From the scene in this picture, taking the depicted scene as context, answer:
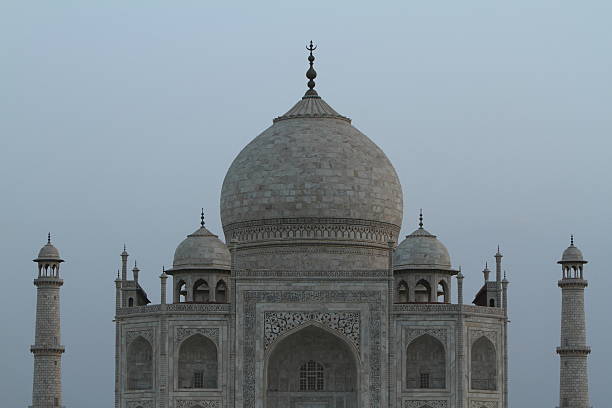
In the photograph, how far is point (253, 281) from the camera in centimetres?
3784

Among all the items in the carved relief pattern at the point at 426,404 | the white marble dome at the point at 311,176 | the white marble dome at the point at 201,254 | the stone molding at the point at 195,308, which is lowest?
the carved relief pattern at the point at 426,404

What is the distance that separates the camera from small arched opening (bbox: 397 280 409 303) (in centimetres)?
3962

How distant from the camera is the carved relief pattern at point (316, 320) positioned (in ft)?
123

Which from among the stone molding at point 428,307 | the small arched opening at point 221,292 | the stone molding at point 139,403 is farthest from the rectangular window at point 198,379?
the stone molding at point 428,307

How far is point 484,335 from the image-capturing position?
38.3 metres

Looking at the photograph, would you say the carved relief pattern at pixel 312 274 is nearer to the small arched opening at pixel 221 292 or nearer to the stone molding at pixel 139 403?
the small arched opening at pixel 221 292

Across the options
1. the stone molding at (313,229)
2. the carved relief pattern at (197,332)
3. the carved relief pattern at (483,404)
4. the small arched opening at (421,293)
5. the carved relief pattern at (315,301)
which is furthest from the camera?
the small arched opening at (421,293)

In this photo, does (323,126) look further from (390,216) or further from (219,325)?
(219,325)

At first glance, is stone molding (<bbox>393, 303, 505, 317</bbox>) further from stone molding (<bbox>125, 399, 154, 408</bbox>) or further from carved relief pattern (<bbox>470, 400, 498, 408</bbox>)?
stone molding (<bbox>125, 399, 154, 408</bbox>)

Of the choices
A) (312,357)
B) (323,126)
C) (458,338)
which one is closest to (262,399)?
(312,357)

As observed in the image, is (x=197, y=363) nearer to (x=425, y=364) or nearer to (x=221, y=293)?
(x=221, y=293)

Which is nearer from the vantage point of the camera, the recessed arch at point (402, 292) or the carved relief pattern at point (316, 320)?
the carved relief pattern at point (316, 320)

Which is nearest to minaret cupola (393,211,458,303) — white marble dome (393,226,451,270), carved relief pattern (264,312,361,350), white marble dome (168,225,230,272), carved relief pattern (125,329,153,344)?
white marble dome (393,226,451,270)

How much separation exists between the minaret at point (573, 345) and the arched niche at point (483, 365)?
2.66 metres
